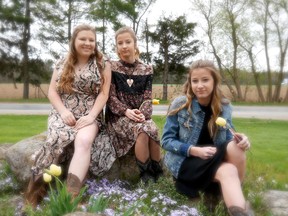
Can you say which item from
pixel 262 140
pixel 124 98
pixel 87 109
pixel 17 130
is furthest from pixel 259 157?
pixel 17 130

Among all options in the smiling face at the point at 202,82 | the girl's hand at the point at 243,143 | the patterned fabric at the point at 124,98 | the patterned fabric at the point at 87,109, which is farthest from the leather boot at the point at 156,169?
the girl's hand at the point at 243,143

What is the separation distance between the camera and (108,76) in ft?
13.8

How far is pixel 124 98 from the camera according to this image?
4.29 metres

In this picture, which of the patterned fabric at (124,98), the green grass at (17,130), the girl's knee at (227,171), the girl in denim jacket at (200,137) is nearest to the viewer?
the girl's knee at (227,171)

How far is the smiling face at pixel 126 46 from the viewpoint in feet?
13.6

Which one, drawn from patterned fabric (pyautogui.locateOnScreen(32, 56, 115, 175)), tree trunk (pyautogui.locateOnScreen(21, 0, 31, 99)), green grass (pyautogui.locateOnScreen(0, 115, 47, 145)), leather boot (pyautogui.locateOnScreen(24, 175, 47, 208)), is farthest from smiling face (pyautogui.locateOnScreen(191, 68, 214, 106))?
tree trunk (pyautogui.locateOnScreen(21, 0, 31, 99))

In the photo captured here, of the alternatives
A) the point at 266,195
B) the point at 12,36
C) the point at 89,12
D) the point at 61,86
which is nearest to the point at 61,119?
the point at 61,86

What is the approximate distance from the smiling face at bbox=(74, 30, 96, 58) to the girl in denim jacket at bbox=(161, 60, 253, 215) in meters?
0.94

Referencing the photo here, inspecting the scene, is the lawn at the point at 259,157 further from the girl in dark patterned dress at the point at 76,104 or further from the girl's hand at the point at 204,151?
the girl in dark patterned dress at the point at 76,104

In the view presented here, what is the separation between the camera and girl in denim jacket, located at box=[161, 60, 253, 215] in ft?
11.0

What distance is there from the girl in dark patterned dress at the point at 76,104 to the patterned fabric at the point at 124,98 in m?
0.12

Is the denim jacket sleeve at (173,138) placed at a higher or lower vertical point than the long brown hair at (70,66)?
lower

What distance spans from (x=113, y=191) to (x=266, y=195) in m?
1.43

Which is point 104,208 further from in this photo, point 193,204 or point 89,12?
point 89,12
